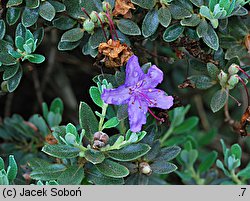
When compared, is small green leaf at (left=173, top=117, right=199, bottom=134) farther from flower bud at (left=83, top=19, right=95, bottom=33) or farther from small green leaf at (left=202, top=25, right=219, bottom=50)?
flower bud at (left=83, top=19, right=95, bottom=33)

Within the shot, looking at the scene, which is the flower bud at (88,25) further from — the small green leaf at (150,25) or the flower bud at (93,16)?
the small green leaf at (150,25)

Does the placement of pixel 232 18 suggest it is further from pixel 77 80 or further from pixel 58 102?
pixel 77 80

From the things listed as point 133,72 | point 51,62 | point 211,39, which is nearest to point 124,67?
point 133,72

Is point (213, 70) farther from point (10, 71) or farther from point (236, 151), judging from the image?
point (10, 71)

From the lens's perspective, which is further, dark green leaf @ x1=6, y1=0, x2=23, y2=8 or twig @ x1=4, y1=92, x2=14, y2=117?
twig @ x1=4, y1=92, x2=14, y2=117

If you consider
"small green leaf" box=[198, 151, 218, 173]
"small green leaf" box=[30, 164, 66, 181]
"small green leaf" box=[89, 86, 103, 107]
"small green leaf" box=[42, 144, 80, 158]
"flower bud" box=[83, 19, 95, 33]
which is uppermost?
"flower bud" box=[83, 19, 95, 33]

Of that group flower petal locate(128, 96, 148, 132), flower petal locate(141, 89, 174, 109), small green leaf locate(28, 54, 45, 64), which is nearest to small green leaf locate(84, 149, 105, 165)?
flower petal locate(128, 96, 148, 132)

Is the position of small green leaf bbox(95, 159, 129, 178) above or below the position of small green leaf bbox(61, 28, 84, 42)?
below
